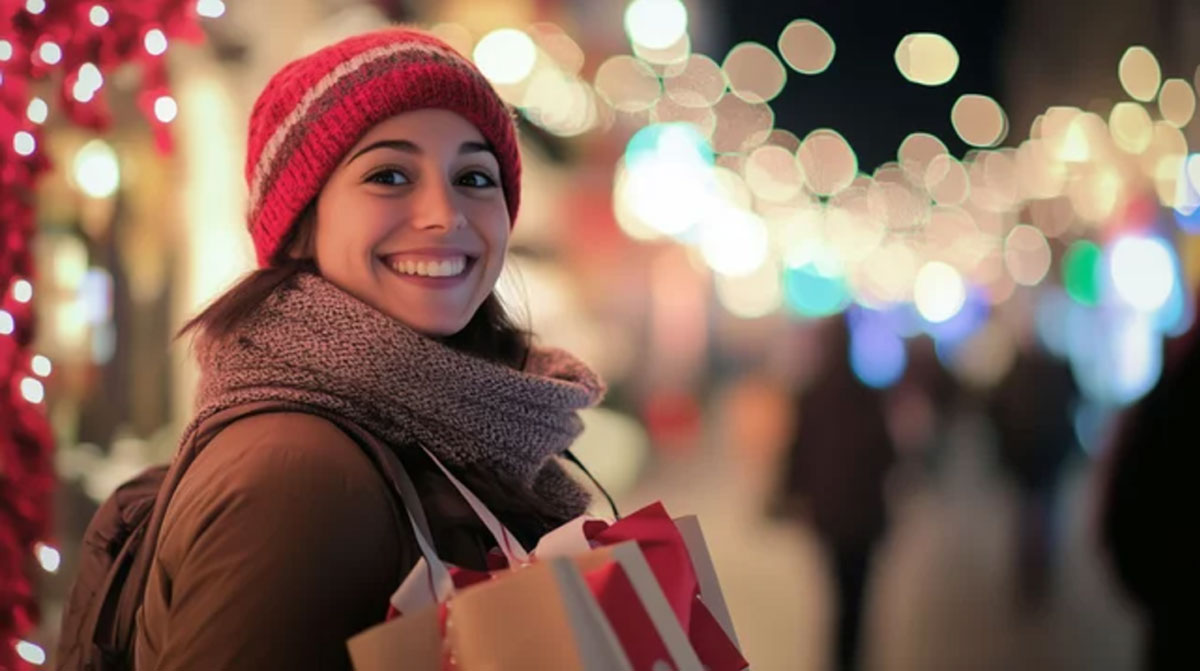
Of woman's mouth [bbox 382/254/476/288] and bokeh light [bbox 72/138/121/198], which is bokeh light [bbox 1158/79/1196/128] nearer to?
bokeh light [bbox 72/138/121/198]

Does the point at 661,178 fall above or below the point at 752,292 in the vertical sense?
below

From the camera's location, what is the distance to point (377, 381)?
6.44ft

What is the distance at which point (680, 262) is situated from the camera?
893 inches

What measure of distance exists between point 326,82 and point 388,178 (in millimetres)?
173

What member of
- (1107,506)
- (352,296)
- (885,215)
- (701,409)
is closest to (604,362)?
(701,409)

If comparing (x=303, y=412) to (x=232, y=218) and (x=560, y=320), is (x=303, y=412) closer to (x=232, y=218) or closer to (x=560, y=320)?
(x=232, y=218)

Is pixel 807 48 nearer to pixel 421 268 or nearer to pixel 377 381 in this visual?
pixel 421 268

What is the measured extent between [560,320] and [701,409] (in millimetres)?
9000

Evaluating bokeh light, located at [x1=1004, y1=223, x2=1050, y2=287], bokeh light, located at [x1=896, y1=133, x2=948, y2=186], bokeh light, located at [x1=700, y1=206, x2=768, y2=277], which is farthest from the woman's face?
bokeh light, located at [x1=1004, y1=223, x2=1050, y2=287]

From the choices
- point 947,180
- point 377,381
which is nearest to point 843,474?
point 377,381

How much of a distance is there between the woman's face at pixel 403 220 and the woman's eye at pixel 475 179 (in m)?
0.04

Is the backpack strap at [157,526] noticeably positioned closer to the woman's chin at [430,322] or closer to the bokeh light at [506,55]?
the woman's chin at [430,322]

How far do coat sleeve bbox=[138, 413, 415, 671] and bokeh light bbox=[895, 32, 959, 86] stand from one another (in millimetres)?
19343

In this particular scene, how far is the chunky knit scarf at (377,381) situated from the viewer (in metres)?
1.92
